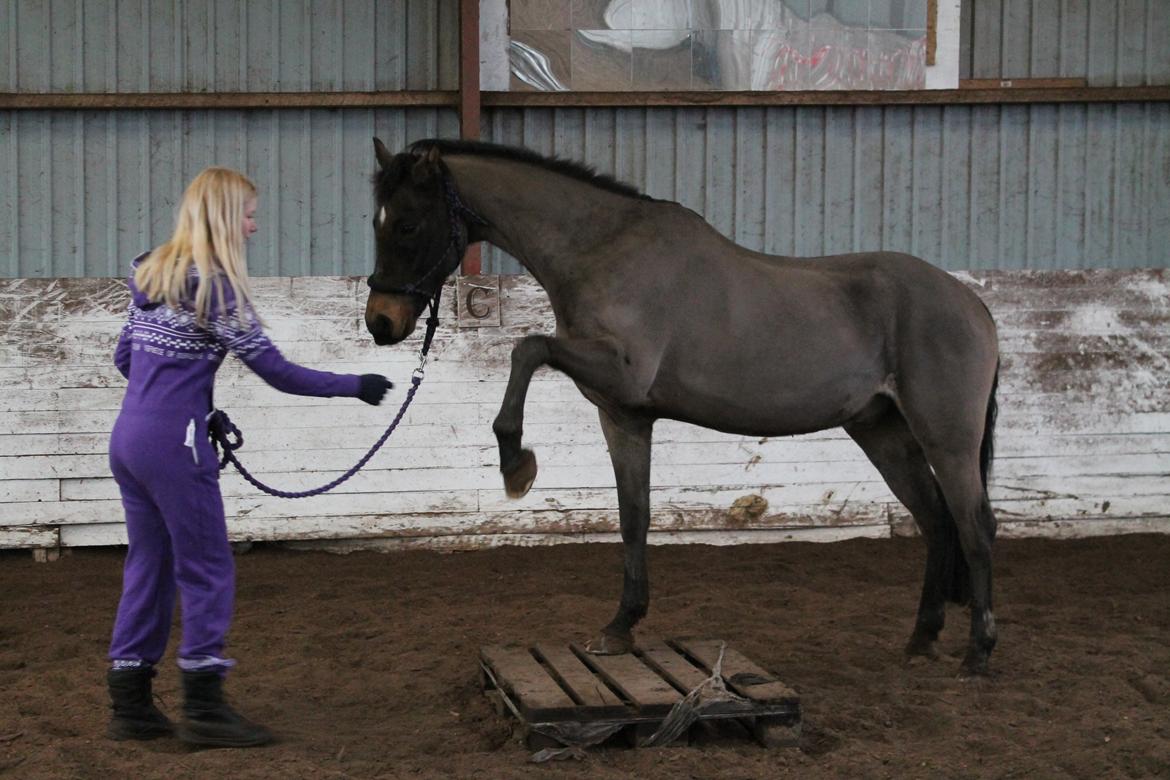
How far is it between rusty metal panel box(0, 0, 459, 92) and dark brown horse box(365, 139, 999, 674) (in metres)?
4.00

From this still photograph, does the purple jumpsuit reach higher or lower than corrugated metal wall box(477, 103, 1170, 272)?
lower

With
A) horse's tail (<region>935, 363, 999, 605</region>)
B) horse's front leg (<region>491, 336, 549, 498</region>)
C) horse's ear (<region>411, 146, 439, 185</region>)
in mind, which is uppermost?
horse's ear (<region>411, 146, 439, 185</region>)

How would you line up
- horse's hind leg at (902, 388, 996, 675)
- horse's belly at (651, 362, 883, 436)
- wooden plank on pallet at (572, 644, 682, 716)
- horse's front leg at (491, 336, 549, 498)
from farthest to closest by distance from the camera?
horse's hind leg at (902, 388, 996, 675), horse's belly at (651, 362, 883, 436), horse's front leg at (491, 336, 549, 498), wooden plank on pallet at (572, 644, 682, 716)

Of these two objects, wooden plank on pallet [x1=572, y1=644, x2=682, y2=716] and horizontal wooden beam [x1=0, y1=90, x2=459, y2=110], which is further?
horizontal wooden beam [x1=0, y1=90, x2=459, y2=110]

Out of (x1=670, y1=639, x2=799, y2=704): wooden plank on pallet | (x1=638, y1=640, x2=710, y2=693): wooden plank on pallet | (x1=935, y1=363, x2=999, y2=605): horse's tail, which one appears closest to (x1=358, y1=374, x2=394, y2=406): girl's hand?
(x1=638, y1=640, x2=710, y2=693): wooden plank on pallet

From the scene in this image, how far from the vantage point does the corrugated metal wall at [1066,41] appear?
855 centimetres

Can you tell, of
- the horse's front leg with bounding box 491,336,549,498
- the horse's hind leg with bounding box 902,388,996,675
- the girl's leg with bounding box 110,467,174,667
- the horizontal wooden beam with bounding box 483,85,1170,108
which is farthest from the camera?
the horizontal wooden beam with bounding box 483,85,1170,108

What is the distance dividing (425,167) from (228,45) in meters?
4.45

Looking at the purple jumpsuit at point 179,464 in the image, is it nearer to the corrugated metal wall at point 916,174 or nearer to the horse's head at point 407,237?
the horse's head at point 407,237

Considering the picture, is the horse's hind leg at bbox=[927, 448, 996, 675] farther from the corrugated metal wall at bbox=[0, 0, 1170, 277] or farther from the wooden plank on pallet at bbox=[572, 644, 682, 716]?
the corrugated metal wall at bbox=[0, 0, 1170, 277]

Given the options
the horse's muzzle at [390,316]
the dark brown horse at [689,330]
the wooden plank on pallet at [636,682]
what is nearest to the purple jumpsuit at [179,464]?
the horse's muzzle at [390,316]

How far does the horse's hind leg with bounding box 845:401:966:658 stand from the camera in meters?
4.91

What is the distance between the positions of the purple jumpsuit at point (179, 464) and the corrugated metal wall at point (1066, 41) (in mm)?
6428

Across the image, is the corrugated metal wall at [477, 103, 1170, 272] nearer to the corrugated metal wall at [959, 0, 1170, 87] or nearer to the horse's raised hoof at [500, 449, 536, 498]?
the corrugated metal wall at [959, 0, 1170, 87]
